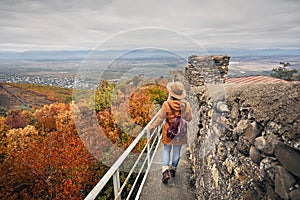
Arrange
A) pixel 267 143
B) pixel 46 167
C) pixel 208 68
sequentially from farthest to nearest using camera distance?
pixel 46 167 → pixel 208 68 → pixel 267 143

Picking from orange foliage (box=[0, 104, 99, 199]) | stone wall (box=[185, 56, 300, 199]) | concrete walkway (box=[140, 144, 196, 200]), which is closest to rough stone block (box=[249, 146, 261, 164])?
stone wall (box=[185, 56, 300, 199])

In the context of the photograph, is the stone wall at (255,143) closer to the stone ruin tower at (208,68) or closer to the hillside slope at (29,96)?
the stone ruin tower at (208,68)

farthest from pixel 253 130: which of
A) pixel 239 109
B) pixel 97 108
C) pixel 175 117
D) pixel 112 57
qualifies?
pixel 97 108

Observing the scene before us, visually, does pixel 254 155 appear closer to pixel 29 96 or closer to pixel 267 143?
pixel 267 143

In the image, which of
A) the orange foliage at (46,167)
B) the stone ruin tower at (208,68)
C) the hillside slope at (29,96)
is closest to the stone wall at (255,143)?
the stone ruin tower at (208,68)

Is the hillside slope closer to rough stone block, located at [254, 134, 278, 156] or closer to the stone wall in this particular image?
the stone wall

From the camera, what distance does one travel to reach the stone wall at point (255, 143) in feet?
3.59

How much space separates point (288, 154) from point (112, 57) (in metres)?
3.69

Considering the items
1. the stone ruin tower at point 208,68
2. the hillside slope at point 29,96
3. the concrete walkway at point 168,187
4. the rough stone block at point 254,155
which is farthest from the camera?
the hillside slope at point 29,96

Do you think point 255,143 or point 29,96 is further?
point 29,96

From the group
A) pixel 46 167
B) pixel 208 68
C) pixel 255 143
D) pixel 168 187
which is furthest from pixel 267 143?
pixel 46 167

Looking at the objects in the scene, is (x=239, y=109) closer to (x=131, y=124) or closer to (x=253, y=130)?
(x=253, y=130)

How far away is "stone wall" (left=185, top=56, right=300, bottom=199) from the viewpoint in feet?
3.59

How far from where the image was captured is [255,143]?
1396 millimetres
